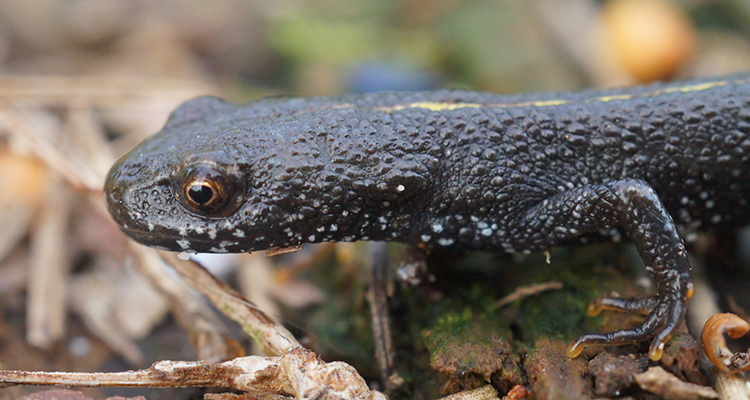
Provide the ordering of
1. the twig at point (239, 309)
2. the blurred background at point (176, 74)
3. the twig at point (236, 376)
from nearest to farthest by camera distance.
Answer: the twig at point (236, 376) → the twig at point (239, 309) → the blurred background at point (176, 74)

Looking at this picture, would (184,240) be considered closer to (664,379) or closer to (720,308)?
(664,379)

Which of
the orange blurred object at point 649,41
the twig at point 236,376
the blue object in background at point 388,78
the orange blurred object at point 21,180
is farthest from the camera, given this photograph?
the orange blurred object at point 649,41

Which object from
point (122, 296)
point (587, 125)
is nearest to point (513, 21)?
point (587, 125)

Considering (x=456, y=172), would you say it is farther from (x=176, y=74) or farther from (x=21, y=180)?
(x=176, y=74)

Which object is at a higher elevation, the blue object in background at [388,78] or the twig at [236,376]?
the blue object in background at [388,78]

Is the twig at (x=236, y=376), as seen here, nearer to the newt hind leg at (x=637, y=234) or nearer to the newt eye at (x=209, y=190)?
the newt eye at (x=209, y=190)

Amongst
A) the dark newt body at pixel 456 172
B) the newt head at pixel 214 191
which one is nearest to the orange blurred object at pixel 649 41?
the dark newt body at pixel 456 172
